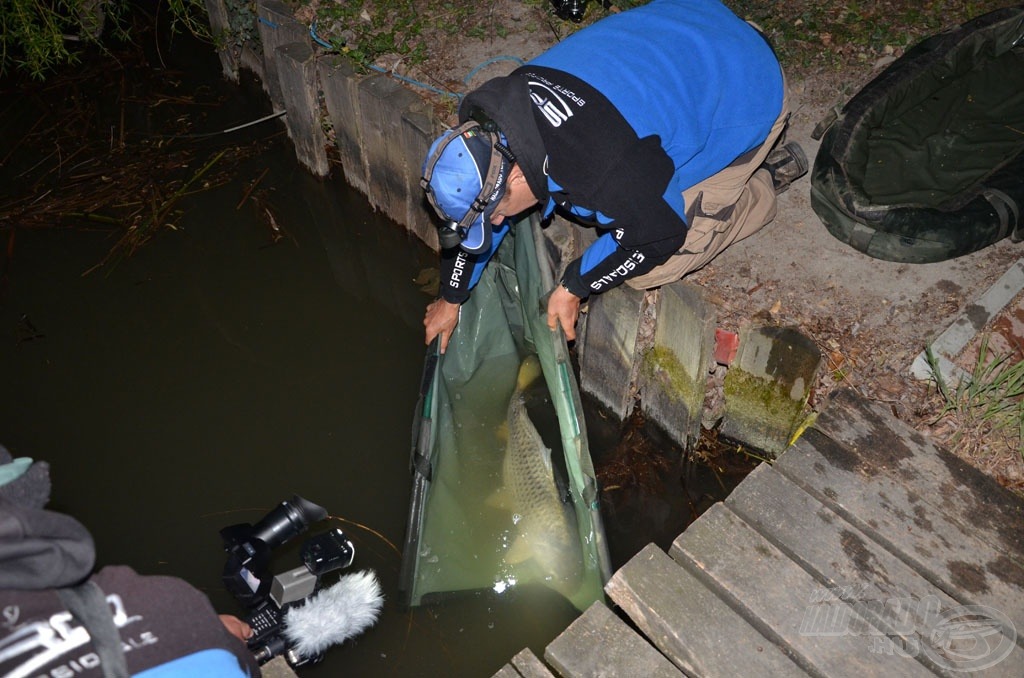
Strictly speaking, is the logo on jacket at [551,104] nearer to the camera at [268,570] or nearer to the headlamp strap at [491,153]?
the headlamp strap at [491,153]

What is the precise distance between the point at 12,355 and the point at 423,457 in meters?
2.68

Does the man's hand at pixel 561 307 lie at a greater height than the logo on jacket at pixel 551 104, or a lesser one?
lesser

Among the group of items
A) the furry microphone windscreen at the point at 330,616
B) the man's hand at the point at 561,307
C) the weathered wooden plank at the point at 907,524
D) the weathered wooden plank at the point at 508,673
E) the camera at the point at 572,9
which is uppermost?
the camera at the point at 572,9

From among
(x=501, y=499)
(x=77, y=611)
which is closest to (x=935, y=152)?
(x=501, y=499)

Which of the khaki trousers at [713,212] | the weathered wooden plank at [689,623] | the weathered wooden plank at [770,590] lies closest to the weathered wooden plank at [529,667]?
the weathered wooden plank at [689,623]

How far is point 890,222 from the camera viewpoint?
3379 mm

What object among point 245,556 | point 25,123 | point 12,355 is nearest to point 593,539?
point 245,556

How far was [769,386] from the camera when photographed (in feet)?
11.0

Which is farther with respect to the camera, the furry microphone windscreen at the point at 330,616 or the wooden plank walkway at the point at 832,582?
the furry microphone windscreen at the point at 330,616

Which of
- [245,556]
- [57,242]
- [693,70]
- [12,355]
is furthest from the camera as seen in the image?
[57,242]

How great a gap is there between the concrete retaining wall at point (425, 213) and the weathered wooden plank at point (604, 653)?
1.32 metres

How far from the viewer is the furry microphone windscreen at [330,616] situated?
2.43 metres

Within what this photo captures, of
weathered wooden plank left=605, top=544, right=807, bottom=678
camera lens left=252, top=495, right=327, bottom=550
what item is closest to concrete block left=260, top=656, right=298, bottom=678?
camera lens left=252, top=495, right=327, bottom=550

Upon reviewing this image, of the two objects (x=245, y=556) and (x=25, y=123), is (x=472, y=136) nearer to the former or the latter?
(x=245, y=556)
